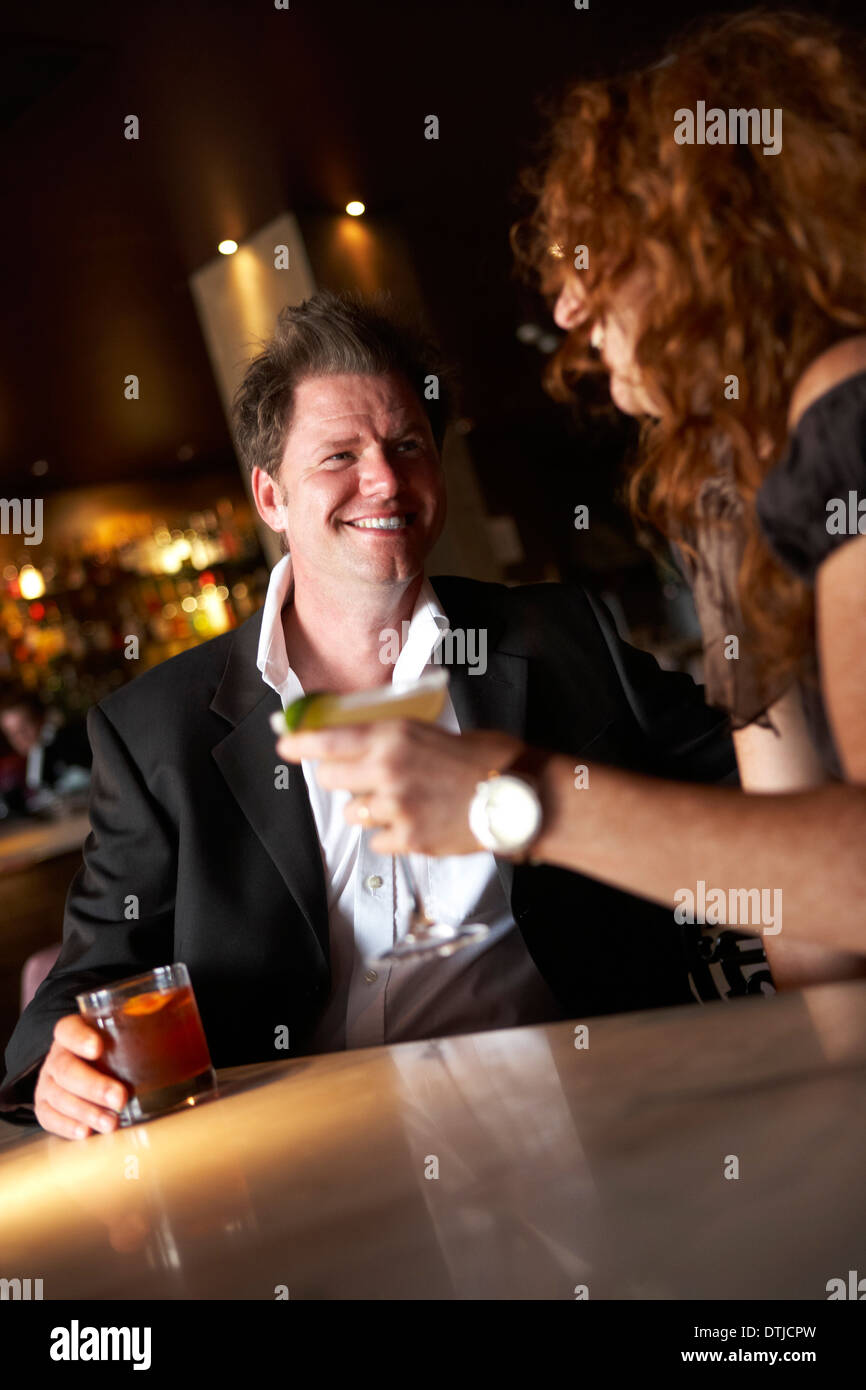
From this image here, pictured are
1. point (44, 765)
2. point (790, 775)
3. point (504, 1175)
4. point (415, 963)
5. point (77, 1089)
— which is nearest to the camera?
point (504, 1175)

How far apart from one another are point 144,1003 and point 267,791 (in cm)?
50

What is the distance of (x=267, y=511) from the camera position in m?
2.20

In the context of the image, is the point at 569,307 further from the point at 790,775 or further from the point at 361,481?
the point at 361,481

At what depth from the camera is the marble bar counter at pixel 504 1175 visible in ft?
2.66

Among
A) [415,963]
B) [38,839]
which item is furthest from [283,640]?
[38,839]

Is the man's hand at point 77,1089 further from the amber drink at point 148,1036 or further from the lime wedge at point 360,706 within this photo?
the lime wedge at point 360,706

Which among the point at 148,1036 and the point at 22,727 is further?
the point at 22,727

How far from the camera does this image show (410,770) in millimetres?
995

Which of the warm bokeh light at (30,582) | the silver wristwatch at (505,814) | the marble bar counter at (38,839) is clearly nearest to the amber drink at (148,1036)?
the silver wristwatch at (505,814)

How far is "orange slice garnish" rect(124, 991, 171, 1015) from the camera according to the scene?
1311 mm

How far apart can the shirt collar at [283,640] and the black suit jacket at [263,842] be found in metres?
0.04

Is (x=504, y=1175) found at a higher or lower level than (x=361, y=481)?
lower
